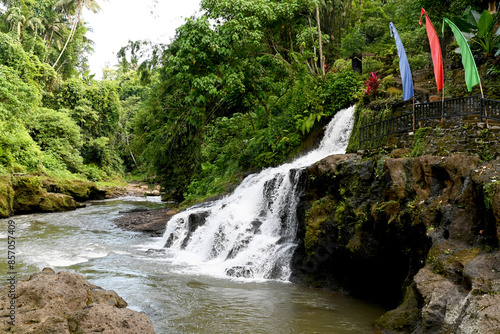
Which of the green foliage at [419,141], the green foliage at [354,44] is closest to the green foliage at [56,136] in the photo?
the green foliage at [354,44]

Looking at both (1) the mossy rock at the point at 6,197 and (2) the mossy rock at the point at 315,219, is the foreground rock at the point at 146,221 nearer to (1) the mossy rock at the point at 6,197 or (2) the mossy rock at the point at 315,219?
(1) the mossy rock at the point at 6,197

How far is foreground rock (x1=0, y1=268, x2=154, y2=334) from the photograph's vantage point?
5219 mm

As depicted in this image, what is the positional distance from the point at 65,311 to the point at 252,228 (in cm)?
729

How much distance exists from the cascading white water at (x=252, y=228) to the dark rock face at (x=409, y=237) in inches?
28.2

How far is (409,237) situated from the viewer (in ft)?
26.1

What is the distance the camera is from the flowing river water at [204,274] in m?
7.44

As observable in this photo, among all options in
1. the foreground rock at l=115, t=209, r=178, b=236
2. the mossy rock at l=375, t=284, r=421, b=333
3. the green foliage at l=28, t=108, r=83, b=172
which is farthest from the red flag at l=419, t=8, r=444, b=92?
the green foliage at l=28, t=108, r=83, b=172

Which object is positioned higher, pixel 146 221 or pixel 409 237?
pixel 409 237

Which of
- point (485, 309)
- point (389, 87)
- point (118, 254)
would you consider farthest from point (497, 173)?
point (118, 254)

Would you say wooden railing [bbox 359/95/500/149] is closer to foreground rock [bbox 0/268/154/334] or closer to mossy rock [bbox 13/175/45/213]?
foreground rock [bbox 0/268/154/334]

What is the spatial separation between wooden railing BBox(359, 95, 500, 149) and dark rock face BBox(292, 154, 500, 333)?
1.31m

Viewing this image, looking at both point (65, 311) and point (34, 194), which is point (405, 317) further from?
point (34, 194)

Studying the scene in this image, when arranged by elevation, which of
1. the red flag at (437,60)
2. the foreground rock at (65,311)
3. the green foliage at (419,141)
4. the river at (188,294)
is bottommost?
the river at (188,294)

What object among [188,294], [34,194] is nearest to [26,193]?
[34,194]
